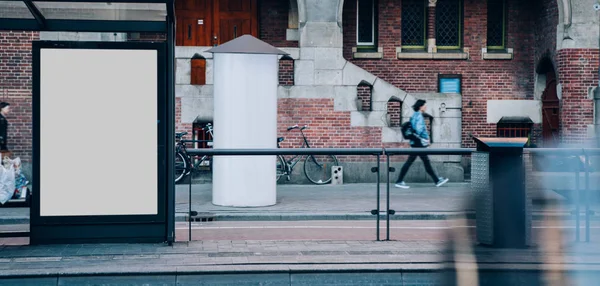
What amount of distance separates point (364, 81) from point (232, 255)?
36.3 ft

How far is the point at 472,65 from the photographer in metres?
21.8

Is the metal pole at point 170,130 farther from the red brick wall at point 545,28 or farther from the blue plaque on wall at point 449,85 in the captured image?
the red brick wall at point 545,28

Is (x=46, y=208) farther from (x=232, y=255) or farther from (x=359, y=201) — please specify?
(x=359, y=201)

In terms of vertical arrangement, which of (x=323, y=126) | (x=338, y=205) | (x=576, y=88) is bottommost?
(x=338, y=205)

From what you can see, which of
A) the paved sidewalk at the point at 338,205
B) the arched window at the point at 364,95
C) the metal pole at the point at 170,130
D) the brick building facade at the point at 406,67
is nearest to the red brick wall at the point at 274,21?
the brick building facade at the point at 406,67

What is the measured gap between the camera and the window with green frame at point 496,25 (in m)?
22.0

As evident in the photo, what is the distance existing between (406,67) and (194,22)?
5259 mm

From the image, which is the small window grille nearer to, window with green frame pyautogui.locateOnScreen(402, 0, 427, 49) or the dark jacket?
window with green frame pyautogui.locateOnScreen(402, 0, 427, 49)

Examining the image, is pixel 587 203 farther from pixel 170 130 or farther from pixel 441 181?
pixel 170 130

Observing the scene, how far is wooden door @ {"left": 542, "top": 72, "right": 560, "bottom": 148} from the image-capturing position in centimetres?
2142

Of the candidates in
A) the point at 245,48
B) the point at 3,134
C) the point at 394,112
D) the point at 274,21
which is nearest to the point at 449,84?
the point at 394,112

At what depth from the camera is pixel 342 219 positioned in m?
9.83

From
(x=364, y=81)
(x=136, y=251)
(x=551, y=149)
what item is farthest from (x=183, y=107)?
(x=551, y=149)

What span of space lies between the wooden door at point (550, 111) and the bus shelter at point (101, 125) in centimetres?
1417
